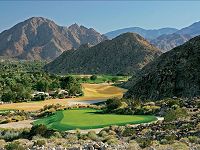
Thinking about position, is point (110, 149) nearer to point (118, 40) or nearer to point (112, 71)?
point (112, 71)

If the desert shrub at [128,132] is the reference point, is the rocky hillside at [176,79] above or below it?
above

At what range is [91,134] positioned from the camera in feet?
86.5

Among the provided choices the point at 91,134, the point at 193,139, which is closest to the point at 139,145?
the point at 193,139

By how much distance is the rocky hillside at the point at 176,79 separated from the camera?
60.7m

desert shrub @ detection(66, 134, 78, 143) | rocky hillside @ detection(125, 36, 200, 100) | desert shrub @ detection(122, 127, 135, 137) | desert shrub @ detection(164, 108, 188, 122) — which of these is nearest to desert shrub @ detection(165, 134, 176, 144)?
desert shrub @ detection(122, 127, 135, 137)

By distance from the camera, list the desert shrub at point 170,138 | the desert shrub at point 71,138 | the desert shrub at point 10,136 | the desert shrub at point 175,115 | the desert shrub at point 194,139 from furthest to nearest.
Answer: the desert shrub at point 175,115
the desert shrub at point 10,136
the desert shrub at point 71,138
the desert shrub at point 170,138
the desert shrub at point 194,139

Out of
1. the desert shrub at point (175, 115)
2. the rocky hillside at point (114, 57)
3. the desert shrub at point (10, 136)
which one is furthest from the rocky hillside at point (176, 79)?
the rocky hillside at point (114, 57)

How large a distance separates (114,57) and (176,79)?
114m

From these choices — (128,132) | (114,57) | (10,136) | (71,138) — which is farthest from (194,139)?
(114,57)

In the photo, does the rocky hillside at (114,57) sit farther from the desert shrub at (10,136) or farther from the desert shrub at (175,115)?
the desert shrub at (10,136)

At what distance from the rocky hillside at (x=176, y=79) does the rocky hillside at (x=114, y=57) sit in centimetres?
9226

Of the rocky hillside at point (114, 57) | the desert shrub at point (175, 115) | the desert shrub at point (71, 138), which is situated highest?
the rocky hillside at point (114, 57)

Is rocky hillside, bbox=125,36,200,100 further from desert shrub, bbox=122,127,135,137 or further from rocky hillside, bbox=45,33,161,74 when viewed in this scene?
rocky hillside, bbox=45,33,161,74

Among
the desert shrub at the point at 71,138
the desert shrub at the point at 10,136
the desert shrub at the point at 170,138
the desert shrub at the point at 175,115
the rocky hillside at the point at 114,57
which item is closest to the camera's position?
the desert shrub at the point at 170,138
